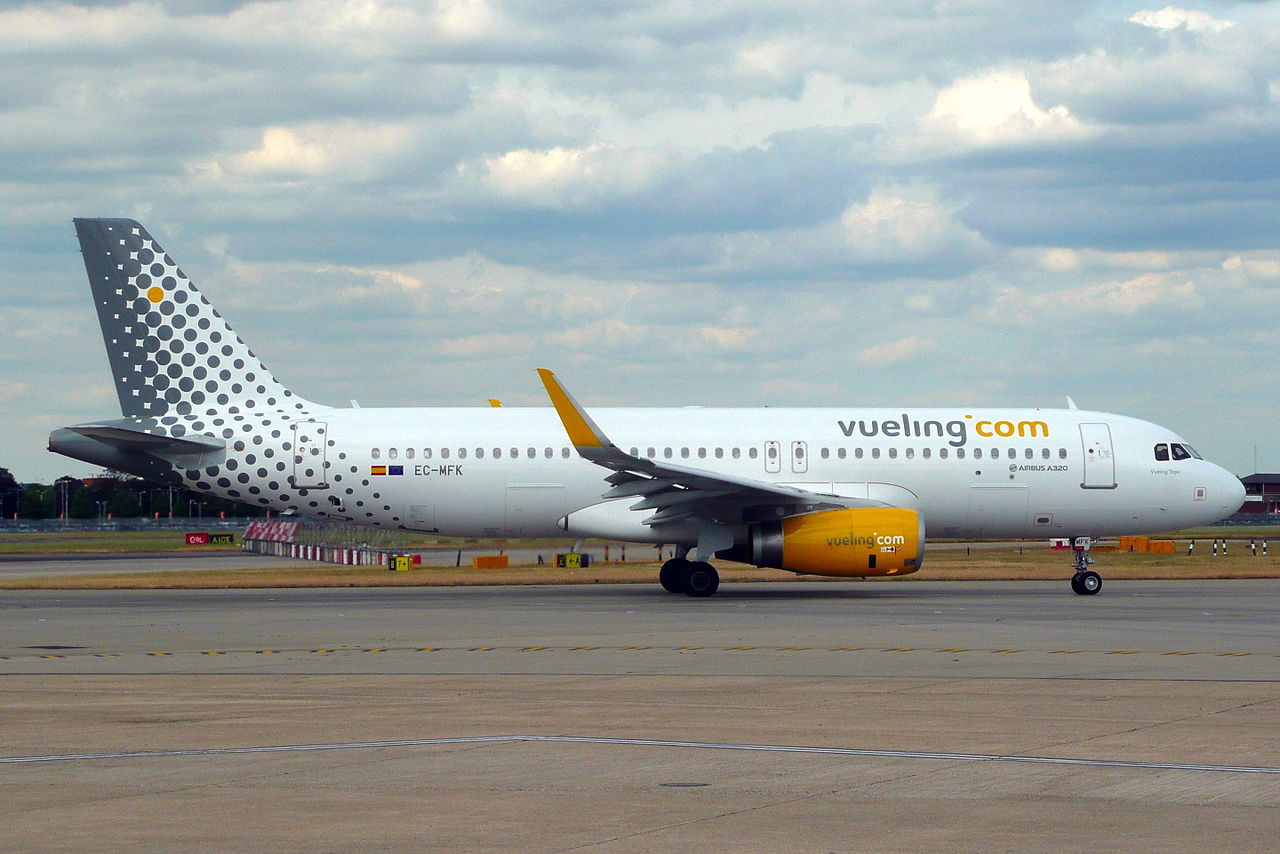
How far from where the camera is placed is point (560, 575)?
38625 mm

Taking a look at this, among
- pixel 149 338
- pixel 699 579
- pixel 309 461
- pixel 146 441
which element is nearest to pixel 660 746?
pixel 699 579

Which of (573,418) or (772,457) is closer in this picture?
(573,418)

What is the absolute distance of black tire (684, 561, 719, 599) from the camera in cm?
2984

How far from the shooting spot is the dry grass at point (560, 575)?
36.3 metres

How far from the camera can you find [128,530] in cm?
12581

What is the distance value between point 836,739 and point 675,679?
441 centimetres

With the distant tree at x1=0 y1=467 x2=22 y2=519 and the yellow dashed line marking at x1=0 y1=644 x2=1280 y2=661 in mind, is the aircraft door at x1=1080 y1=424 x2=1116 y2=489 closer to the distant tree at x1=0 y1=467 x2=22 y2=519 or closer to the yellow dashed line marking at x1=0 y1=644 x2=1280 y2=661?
the yellow dashed line marking at x1=0 y1=644 x2=1280 y2=661

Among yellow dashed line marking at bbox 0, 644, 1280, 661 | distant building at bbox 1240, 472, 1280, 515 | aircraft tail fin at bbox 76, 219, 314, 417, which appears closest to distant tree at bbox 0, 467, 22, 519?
distant building at bbox 1240, 472, 1280, 515

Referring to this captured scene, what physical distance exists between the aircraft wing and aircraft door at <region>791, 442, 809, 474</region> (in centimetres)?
101

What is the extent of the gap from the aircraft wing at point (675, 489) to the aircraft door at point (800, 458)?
3.32 feet

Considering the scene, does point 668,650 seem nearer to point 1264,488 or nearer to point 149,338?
point 149,338

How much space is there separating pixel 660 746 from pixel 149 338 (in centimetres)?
2376

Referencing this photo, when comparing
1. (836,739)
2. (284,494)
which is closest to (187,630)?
(284,494)

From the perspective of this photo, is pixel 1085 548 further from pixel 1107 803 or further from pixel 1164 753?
pixel 1107 803
